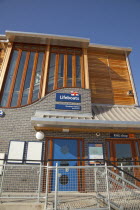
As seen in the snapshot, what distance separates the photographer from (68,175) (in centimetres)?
676

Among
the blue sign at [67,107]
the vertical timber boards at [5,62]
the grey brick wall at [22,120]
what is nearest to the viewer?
the grey brick wall at [22,120]

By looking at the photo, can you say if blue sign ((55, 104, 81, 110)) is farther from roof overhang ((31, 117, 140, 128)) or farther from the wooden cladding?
the wooden cladding

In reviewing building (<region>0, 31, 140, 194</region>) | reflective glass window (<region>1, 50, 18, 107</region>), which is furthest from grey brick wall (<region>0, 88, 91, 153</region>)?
reflective glass window (<region>1, 50, 18, 107</region>)

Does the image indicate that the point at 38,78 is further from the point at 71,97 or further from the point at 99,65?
the point at 99,65

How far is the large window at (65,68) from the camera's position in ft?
30.8

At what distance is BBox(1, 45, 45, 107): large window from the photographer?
855 centimetres

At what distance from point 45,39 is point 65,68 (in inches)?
95.6

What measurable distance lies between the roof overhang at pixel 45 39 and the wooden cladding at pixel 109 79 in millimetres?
1586

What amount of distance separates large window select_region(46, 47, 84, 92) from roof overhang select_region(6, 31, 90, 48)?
434mm

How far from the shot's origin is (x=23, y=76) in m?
9.23

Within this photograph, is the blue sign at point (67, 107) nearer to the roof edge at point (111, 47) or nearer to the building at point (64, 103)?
the building at point (64, 103)

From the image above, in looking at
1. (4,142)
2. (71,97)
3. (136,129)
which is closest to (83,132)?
(71,97)

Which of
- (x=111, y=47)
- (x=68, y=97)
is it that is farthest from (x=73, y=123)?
(x=111, y=47)

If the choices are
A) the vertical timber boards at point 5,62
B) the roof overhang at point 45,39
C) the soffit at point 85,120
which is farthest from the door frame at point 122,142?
the vertical timber boards at point 5,62
